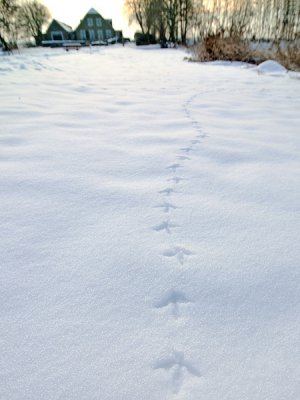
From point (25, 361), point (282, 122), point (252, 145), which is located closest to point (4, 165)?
point (25, 361)

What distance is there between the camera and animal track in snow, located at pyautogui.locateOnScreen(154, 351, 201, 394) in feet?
1.98

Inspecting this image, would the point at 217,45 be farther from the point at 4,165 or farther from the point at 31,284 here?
the point at 31,284

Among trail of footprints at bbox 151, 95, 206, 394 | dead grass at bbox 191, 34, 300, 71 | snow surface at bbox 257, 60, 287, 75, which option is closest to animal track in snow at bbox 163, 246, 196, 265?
trail of footprints at bbox 151, 95, 206, 394

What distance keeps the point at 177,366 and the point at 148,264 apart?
356 millimetres

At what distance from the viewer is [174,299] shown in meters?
0.80

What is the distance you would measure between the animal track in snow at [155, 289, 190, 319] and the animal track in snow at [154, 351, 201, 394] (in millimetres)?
129

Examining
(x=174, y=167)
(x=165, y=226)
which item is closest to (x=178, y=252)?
(x=165, y=226)

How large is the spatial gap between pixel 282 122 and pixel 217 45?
7.25 m

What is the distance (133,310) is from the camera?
29.9 inches

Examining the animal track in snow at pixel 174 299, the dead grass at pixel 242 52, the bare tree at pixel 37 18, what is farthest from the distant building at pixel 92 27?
the animal track in snow at pixel 174 299

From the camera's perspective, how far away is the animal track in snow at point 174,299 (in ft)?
2.54

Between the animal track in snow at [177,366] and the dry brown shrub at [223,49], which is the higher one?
the dry brown shrub at [223,49]

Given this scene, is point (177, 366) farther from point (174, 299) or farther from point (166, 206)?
point (166, 206)

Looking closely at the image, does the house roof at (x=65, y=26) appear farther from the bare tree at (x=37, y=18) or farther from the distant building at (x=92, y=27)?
the bare tree at (x=37, y=18)
